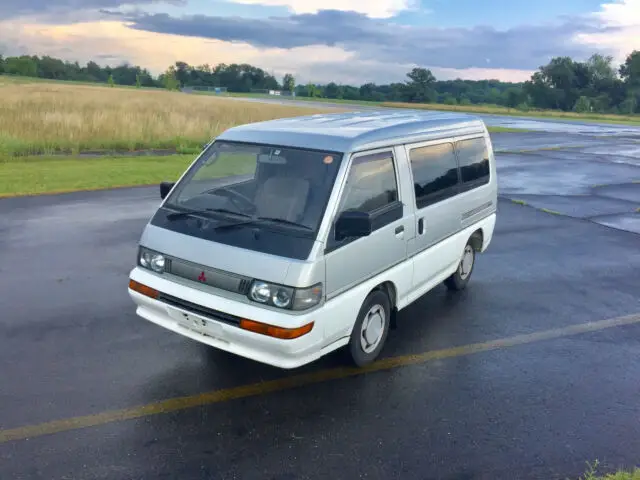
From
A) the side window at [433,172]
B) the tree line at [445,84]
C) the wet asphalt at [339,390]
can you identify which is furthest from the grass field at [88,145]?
the tree line at [445,84]

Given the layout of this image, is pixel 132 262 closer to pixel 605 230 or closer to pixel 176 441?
pixel 176 441

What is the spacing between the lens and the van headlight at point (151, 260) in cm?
456

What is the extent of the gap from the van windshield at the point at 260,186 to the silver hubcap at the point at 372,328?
108 centimetres

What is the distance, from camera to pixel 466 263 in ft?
23.0

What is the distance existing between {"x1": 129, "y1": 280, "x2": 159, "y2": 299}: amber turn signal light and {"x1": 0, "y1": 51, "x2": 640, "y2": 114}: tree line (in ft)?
287

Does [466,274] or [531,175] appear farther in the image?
[531,175]

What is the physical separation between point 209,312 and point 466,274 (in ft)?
12.6

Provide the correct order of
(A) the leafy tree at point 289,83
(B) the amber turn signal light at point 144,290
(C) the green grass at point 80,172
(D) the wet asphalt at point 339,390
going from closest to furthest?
(D) the wet asphalt at point 339,390
(B) the amber turn signal light at point 144,290
(C) the green grass at point 80,172
(A) the leafy tree at point 289,83

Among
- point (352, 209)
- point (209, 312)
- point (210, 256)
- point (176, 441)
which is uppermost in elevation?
point (352, 209)

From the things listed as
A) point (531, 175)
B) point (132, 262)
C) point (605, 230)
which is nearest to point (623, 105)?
point (531, 175)

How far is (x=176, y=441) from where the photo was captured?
12.4 ft

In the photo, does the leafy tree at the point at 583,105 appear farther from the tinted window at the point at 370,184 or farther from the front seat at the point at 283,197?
the front seat at the point at 283,197

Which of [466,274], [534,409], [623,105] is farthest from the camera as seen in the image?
[623,105]

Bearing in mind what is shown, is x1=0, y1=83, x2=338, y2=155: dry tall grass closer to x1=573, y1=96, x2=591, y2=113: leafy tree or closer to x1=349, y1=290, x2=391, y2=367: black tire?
x1=349, y1=290, x2=391, y2=367: black tire
